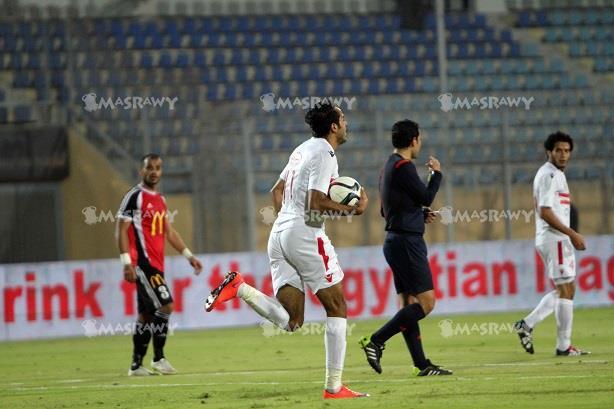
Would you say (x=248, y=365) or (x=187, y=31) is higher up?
(x=187, y=31)

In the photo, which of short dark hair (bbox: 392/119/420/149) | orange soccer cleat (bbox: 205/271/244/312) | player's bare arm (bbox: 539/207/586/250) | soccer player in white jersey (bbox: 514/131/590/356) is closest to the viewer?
orange soccer cleat (bbox: 205/271/244/312)

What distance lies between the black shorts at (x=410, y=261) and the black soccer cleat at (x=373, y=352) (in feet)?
1.82

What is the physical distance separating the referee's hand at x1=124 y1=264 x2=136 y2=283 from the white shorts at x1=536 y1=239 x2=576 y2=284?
12.8 feet

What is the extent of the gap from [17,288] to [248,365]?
6.11 m

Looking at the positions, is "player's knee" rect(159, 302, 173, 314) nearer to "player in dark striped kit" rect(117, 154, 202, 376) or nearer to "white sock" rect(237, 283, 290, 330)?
"player in dark striped kit" rect(117, 154, 202, 376)

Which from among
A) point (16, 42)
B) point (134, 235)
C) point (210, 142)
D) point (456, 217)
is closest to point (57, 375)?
point (134, 235)

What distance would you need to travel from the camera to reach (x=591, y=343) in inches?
521

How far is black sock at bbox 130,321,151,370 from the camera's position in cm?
1194

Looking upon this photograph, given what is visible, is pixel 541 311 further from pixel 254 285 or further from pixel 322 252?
pixel 254 285

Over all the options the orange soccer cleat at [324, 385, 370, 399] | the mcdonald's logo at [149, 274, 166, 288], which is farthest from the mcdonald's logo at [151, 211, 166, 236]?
the orange soccer cleat at [324, 385, 370, 399]

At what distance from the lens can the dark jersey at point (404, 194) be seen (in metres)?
10.2

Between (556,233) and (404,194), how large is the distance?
7.98 feet

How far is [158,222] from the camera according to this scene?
1230 cm

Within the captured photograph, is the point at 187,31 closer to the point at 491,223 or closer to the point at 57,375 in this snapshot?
the point at 491,223
